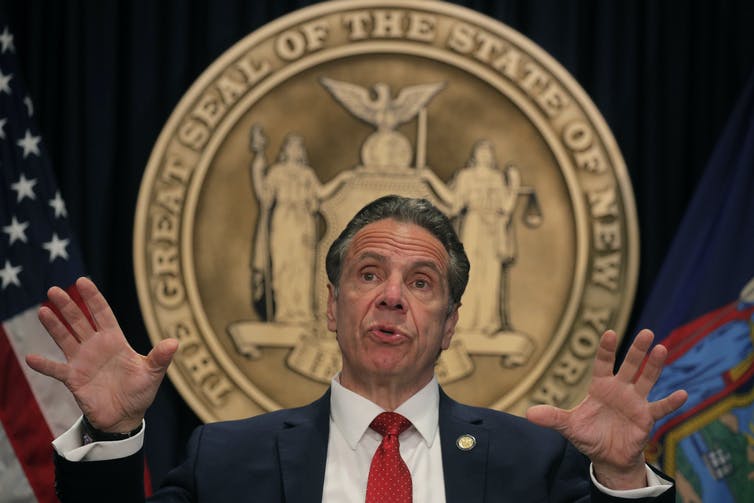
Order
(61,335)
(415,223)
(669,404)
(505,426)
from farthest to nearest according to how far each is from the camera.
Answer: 1. (415,223)
2. (505,426)
3. (61,335)
4. (669,404)

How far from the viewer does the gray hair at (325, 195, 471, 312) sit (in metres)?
2.27

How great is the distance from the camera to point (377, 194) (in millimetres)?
3684

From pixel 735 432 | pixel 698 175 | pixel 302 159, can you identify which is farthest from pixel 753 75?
pixel 302 159

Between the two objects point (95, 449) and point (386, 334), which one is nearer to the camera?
point (95, 449)

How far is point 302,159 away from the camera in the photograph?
370 centimetres

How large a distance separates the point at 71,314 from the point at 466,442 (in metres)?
0.76

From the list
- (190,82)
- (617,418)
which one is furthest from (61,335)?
(190,82)

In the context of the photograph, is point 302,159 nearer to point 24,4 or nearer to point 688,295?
point 24,4

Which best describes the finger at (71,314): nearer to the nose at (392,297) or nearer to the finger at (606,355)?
the nose at (392,297)

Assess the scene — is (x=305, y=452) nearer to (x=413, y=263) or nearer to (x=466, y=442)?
(x=466, y=442)

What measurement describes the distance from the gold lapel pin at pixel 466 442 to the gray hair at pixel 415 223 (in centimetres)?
29

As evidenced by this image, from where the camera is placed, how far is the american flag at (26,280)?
3377mm

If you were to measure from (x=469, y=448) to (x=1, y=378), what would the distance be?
1.88m

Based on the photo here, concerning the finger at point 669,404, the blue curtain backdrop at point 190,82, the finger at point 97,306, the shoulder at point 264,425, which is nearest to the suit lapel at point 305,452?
the shoulder at point 264,425
